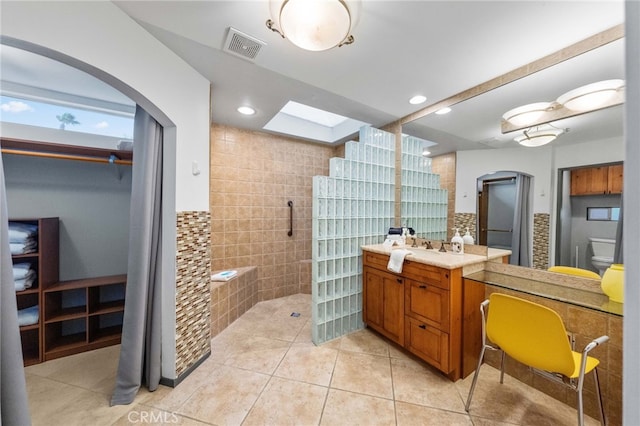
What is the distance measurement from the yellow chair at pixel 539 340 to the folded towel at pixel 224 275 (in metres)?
2.46

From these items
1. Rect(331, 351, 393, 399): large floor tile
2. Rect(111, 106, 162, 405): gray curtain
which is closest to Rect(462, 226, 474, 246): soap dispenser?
Rect(331, 351, 393, 399): large floor tile

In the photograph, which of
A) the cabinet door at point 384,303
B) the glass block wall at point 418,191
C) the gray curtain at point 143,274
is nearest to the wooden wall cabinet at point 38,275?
the gray curtain at point 143,274

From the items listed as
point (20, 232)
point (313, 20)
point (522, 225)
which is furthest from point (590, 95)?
point (20, 232)

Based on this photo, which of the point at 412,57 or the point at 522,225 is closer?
the point at 412,57

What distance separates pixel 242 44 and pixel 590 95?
2280 millimetres

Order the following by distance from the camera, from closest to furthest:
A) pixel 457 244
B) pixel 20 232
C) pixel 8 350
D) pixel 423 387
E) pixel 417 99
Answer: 1. pixel 8 350
2. pixel 423 387
3. pixel 20 232
4. pixel 457 244
5. pixel 417 99

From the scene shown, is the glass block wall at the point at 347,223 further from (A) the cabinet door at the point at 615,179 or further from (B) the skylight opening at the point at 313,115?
(A) the cabinet door at the point at 615,179

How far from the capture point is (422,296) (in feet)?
6.15

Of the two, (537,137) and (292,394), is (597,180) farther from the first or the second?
Result: (292,394)

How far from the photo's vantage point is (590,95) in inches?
58.5

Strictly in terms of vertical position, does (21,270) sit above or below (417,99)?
below

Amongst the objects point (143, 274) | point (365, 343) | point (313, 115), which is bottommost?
point (365, 343)

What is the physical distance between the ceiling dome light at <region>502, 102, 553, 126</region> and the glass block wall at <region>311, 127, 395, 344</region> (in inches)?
43.4

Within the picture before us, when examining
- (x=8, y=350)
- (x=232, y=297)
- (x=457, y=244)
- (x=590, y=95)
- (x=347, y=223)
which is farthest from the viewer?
(x=232, y=297)
